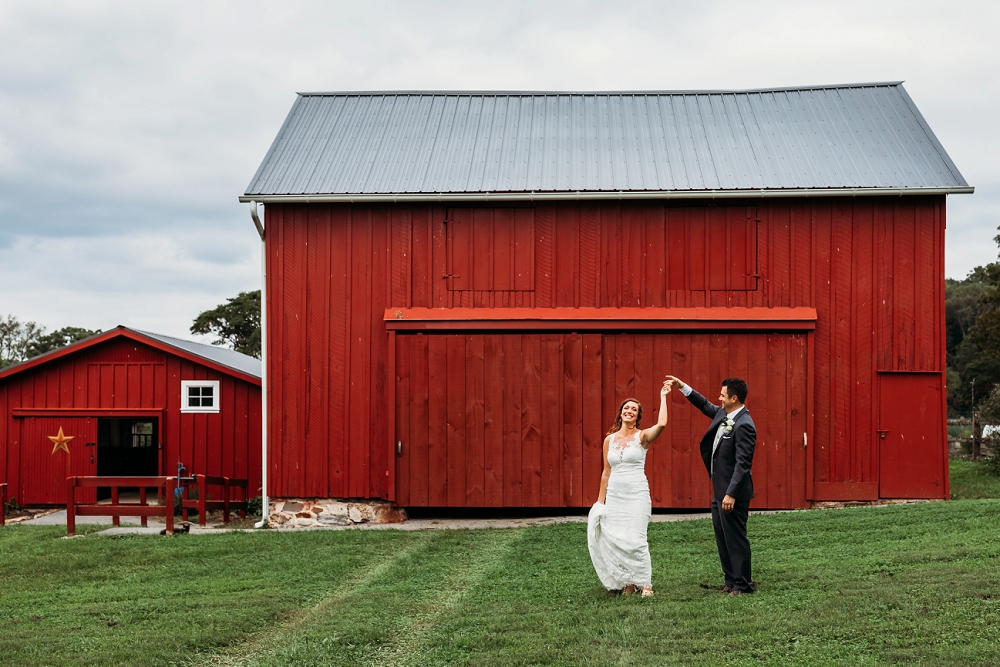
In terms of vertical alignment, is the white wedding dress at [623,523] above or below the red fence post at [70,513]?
above

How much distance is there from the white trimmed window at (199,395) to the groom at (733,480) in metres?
12.5

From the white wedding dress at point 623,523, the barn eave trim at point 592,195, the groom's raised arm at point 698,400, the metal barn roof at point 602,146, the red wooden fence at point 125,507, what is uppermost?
the metal barn roof at point 602,146

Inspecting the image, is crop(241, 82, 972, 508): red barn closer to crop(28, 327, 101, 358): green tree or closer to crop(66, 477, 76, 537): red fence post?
crop(66, 477, 76, 537): red fence post

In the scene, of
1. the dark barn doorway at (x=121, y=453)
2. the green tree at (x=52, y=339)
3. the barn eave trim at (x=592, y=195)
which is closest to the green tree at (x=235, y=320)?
the green tree at (x=52, y=339)

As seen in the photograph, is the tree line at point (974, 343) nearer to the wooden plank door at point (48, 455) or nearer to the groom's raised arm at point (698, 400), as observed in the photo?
the groom's raised arm at point (698, 400)

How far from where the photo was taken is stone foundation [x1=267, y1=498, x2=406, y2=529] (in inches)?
511

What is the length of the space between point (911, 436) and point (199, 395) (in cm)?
1255

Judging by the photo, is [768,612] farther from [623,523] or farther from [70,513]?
[70,513]

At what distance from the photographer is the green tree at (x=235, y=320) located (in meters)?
55.5

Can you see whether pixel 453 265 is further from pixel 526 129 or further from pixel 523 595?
pixel 523 595

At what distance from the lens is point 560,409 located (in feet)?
42.3

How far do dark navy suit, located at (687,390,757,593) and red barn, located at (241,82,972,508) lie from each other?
6.19m

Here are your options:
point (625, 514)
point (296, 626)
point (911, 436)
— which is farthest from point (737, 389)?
point (911, 436)

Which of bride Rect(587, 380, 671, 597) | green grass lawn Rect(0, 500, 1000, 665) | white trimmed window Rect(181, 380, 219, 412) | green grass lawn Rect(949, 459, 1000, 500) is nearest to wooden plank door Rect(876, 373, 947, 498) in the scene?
green grass lawn Rect(949, 459, 1000, 500)
